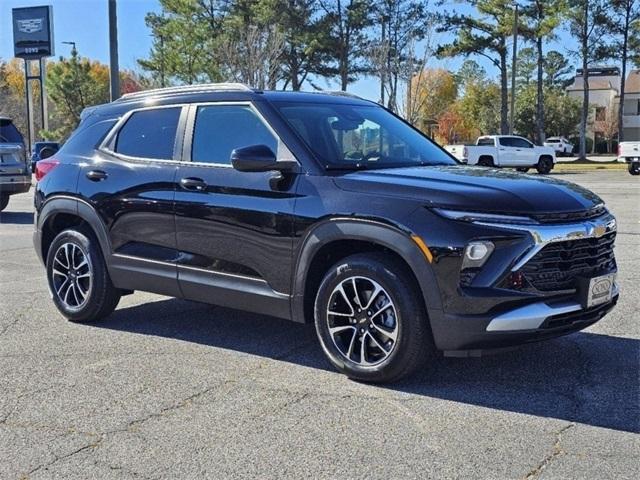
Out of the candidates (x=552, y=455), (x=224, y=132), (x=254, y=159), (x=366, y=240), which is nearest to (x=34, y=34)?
(x=224, y=132)

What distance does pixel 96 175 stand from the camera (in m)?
6.02

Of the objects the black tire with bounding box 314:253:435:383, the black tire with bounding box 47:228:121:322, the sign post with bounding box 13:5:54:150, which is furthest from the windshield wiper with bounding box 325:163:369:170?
the sign post with bounding box 13:5:54:150

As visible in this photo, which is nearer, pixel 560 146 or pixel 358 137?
pixel 358 137

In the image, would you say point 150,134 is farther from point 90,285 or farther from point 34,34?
point 34,34

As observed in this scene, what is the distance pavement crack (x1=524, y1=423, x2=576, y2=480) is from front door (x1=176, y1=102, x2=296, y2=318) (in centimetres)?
191

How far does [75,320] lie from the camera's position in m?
6.27

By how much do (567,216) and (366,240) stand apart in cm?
118

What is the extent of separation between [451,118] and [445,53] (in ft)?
88.9

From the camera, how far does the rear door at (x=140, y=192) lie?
5.56m

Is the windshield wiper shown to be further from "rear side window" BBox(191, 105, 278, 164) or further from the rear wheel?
the rear wheel

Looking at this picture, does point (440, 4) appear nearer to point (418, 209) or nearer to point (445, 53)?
point (445, 53)

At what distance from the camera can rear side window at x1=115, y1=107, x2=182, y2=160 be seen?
5711mm

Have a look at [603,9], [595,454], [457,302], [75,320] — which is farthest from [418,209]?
[603,9]

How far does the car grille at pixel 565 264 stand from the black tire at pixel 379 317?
2.19 ft
